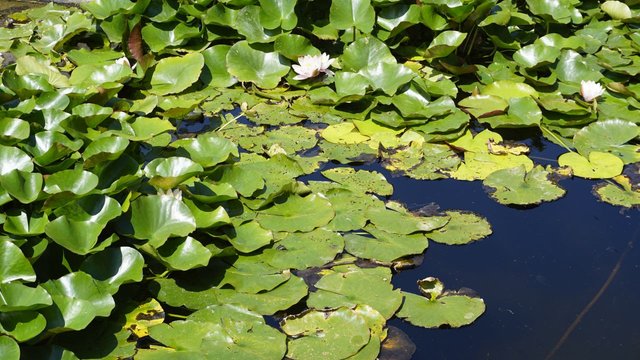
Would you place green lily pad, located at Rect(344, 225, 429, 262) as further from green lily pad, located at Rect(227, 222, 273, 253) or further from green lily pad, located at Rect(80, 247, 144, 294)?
green lily pad, located at Rect(80, 247, 144, 294)

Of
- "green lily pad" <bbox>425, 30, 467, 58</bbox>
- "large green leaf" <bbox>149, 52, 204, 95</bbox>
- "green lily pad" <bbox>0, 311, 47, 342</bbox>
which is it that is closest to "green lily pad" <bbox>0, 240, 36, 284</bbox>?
"green lily pad" <bbox>0, 311, 47, 342</bbox>

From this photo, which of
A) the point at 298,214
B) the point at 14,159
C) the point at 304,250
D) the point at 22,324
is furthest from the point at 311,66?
the point at 22,324

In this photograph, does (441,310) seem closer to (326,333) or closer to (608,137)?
(326,333)

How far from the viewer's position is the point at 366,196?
3211 mm

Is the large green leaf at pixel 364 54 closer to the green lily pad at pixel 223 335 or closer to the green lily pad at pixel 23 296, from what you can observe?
the green lily pad at pixel 223 335

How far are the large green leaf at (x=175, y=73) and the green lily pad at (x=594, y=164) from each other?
1992 mm

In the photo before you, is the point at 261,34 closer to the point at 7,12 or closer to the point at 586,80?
the point at 586,80

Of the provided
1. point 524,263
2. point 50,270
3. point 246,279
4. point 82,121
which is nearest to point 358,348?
point 246,279

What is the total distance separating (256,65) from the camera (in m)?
4.17

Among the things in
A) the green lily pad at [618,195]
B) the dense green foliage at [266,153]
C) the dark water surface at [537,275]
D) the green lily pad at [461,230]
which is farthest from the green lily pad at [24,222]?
the green lily pad at [618,195]

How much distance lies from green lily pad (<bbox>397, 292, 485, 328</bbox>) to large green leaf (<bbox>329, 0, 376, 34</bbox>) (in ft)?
6.48

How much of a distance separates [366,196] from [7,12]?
145 inches

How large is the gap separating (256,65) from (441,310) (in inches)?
82.7

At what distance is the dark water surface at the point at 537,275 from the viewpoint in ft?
8.13
